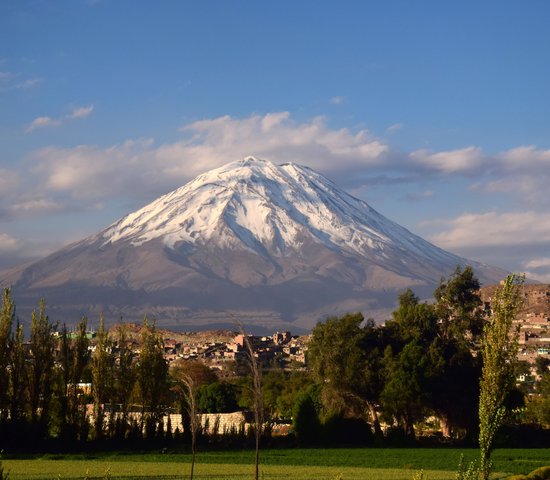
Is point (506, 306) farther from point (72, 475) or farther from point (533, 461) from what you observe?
point (533, 461)

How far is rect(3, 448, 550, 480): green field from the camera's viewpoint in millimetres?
32594

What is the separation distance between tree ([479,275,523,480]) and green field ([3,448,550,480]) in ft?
49.0

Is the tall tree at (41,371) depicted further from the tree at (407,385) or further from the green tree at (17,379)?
the tree at (407,385)

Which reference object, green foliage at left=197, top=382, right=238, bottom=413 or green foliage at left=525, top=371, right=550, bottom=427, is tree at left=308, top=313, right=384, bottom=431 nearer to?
green foliage at left=197, top=382, right=238, bottom=413

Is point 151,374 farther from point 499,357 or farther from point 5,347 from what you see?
point 499,357

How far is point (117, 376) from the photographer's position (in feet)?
180

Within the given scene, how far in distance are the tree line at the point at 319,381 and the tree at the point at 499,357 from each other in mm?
25168

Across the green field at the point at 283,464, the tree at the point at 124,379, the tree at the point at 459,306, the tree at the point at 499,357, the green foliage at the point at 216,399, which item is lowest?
→ the green field at the point at 283,464

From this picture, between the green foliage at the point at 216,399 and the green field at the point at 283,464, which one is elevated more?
the green foliage at the point at 216,399

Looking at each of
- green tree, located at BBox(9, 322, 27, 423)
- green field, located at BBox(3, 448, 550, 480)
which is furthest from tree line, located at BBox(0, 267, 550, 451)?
green field, located at BBox(3, 448, 550, 480)

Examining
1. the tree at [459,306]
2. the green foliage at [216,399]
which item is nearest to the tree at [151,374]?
the green foliage at [216,399]

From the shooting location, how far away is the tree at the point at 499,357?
56.0 feet

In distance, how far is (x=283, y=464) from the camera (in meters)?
38.5

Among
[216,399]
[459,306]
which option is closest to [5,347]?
[216,399]
